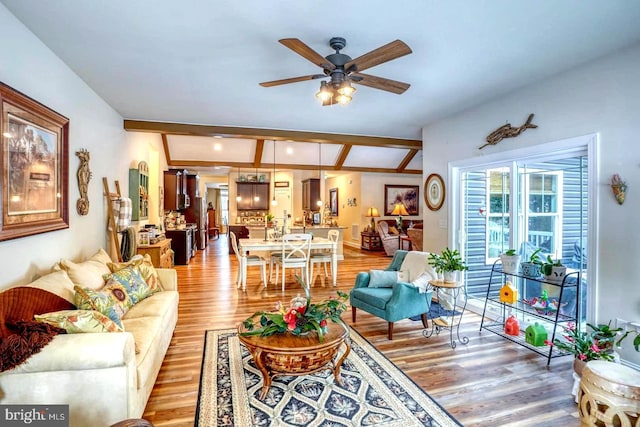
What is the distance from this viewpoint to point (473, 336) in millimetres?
3562

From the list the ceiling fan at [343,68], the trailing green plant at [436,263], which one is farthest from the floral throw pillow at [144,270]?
the trailing green plant at [436,263]

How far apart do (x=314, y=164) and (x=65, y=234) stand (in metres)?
6.03

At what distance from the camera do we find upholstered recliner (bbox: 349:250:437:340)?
11.2 ft

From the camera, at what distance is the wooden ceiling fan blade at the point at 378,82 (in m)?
2.65

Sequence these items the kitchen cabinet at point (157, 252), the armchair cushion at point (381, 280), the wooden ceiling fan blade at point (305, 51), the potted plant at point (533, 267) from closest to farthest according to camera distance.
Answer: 1. the wooden ceiling fan blade at point (305, 51)
2. the potted plant at point (533, 267)
3. the armchair cushion at point (381, 280)
4. the kitchen cabinet at point (157, 252)

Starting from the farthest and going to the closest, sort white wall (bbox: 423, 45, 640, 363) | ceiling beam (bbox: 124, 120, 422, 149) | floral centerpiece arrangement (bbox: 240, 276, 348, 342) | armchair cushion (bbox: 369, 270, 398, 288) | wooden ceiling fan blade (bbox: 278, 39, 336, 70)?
ceiling beam (bbox: 124, 120, 422, 149), armchair cushion (bbox: 369, 270, 398, 288), white wall (bbox: 423, 45, 640, 363), floral centerpiece arrangement (bbox: 240, 276, 348, 342), wooden ceiling fan blade (bbox: 278, 39, 336, 70)

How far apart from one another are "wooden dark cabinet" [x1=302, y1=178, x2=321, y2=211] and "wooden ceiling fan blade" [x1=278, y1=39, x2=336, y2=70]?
8089 mm

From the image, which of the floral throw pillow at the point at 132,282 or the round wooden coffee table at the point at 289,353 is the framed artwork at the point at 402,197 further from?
the round wooden coffee table at the point at 289,353

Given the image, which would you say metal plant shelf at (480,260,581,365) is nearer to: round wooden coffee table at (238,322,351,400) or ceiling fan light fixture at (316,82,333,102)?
round wooden coffee table at (238,322,351,400)

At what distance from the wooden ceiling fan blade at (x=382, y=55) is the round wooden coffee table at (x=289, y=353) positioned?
2.00m

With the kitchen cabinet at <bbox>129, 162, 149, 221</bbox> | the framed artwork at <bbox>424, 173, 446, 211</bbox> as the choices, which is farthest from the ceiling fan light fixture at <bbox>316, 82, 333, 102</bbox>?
the kitchen cabinet at <bbox>129, 162, 149, 221</bbox>

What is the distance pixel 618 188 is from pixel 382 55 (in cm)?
226

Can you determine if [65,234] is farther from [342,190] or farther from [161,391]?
[342,190]

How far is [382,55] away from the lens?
7.50ft
